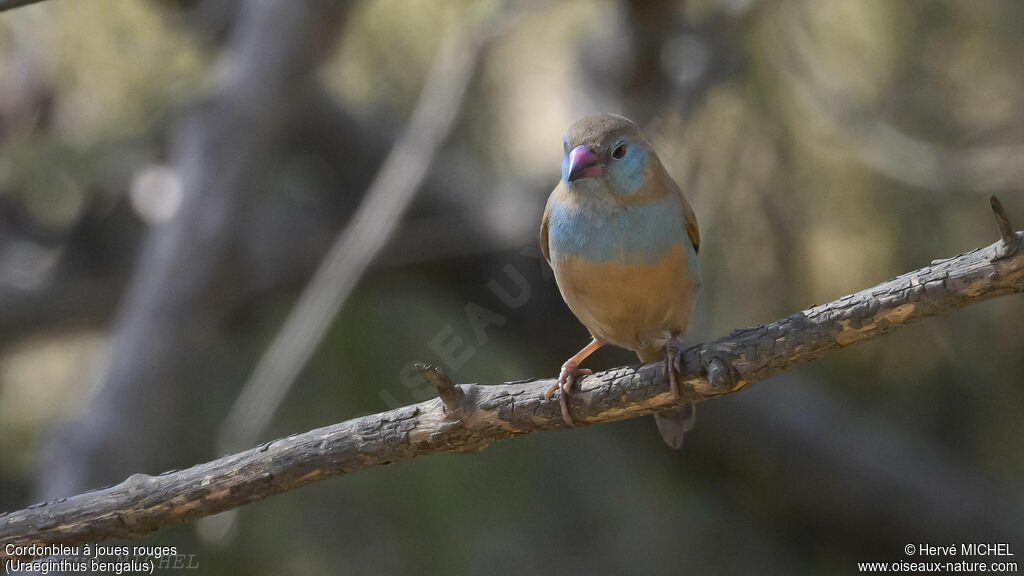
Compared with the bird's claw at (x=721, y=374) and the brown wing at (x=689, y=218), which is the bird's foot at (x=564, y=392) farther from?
the brown wing at (x=689, y=218)

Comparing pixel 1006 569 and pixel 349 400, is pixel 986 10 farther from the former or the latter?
pixel 349 400

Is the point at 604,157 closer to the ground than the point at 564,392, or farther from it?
farther from it

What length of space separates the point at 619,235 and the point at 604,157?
0.74ft

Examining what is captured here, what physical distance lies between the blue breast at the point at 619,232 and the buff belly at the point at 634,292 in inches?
0.7

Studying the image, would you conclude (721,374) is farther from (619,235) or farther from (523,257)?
(523,257)

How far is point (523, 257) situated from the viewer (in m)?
5.50

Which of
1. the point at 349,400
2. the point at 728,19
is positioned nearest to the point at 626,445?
the point at 349,400

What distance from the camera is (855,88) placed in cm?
488

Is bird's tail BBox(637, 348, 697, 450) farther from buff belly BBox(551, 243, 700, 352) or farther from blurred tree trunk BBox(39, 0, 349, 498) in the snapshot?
blurred tree trunk BBox(39, 0, 349, 498)

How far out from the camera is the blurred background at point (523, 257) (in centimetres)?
475

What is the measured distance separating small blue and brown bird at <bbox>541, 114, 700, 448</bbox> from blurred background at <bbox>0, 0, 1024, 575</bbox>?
4.88 ft

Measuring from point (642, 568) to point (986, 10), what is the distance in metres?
3.13

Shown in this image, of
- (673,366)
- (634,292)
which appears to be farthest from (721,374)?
(634,292)

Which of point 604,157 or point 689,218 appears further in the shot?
point 689,218
